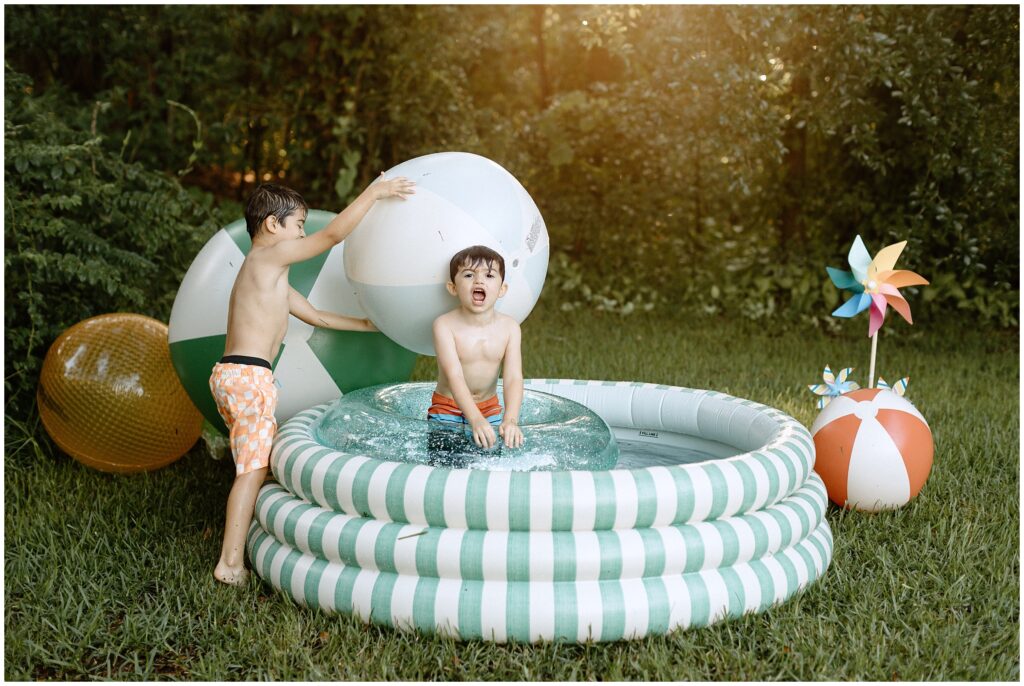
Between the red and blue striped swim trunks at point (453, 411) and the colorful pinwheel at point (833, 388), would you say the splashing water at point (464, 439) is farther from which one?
the colorful pinwheel at point (833, 388)

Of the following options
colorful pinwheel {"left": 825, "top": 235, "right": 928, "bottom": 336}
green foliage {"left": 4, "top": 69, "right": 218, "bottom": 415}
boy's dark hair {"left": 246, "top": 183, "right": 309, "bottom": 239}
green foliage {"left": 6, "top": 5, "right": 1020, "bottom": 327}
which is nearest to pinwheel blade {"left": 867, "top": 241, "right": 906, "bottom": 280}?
colorful pinwheel {"left": 825, "top": 235, "right": 928, "bottom": 336}

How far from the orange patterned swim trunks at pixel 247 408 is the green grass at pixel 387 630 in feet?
1.37

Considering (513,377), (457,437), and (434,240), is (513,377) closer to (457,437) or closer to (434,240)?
(457,437)

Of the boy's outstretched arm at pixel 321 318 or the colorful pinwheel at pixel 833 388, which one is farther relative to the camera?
the colorful pinwheel at pixel 833 388

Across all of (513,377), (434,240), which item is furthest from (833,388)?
(434,240)

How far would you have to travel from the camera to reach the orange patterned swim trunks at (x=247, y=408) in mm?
3295

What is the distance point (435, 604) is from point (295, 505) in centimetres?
62

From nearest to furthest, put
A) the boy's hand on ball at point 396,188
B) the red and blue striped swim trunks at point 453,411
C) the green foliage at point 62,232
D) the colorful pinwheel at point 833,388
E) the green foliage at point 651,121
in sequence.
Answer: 1. the boy's hand on ball at point 396,188
2. the red and blue striped swim trunks at point 453,411
3. the colorful pinwheel at point 833,388
4. the green foliage at point 62,232
5. the green foliage at point 651,121

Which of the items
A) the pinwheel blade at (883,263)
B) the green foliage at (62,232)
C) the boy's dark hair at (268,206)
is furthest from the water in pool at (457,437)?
the green foliage at (62,232)

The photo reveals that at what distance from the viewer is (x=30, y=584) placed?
317cm

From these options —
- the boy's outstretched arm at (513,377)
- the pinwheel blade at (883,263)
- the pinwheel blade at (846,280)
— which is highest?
the pinwheel blade at (883,263)

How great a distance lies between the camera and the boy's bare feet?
3.16m

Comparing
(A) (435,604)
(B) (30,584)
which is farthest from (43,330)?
(A) (435,604)

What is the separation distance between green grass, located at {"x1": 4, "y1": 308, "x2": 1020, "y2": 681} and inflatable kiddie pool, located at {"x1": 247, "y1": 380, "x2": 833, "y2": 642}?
7cm
